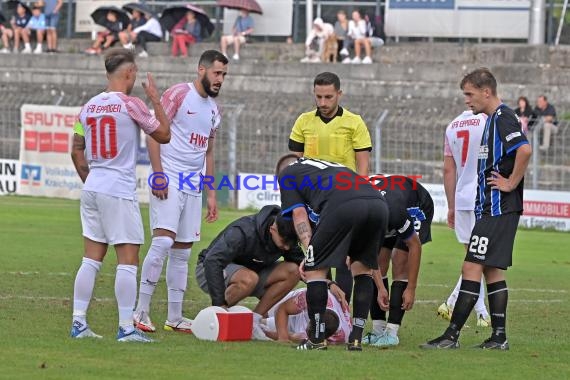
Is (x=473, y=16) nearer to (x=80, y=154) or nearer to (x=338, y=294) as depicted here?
(x=338, y=294)

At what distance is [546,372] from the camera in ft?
30.0

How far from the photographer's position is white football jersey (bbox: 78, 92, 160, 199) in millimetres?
10055

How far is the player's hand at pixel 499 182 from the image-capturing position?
10266 mm

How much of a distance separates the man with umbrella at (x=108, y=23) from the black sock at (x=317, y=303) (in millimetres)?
26993

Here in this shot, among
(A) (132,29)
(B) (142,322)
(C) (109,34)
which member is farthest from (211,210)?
(C) (109,34)

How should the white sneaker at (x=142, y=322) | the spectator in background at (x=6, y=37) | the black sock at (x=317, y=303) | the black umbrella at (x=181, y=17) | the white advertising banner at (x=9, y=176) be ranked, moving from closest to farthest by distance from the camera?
the black sock at (x=317, y=303)
the white sneaker at (x=142, y=322)
the white advertising banner at (x=9, y=176)
the black umbrella at (x=181, y=17)
the spectator in background at (x=6, y=37)

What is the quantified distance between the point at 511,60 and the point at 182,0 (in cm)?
1045

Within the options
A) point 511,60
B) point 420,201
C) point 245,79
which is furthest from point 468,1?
point 420,201

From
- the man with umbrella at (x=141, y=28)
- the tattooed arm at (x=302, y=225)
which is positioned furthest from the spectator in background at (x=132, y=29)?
the tattooed arm at (x=302, y=225)

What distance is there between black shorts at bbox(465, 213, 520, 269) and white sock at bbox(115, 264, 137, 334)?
268cm

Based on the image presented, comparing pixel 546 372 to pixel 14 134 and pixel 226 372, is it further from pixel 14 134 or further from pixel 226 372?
pixel 14 134

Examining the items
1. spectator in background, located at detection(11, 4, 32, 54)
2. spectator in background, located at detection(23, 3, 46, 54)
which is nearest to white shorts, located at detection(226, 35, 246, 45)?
spectator in background, located at detection(23, 3, 46, 54)

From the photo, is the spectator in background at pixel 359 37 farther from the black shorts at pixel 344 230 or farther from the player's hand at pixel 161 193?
the black shorts at pixel 344 230

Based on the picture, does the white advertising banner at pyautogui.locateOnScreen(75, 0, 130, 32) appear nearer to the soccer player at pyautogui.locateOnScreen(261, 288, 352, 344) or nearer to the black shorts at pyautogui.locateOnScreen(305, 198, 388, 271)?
the soccer player at pyautogui.locateOnScreen(261, 288, 352, 344)
